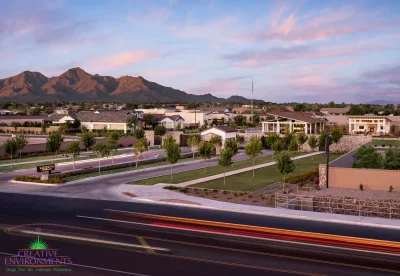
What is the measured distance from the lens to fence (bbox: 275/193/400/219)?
2761 cm

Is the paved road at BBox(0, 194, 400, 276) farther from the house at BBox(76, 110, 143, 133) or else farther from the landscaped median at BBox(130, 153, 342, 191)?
the house at BBox(76, 110, 143, 133)

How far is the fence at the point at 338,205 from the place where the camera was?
27.6 m

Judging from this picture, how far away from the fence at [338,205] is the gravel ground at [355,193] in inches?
88.6

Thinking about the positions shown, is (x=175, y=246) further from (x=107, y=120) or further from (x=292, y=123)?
(x=107, y=120)

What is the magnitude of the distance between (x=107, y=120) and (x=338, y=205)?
7023 centimetres

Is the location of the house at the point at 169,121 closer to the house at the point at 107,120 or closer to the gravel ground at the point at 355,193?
the house at the point at 107,120

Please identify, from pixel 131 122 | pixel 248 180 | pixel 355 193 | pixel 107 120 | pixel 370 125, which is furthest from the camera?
pixel 107 120

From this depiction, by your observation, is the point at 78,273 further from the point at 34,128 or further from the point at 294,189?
the point at 34,128

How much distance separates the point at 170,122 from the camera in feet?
340

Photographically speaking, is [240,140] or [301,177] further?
[240,140]

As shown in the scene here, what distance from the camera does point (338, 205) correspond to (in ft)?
95.7

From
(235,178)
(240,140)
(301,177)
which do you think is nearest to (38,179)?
(235,178)

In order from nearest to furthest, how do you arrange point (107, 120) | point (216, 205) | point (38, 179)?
point (216, 205), point (38, 179), point (107, 120)

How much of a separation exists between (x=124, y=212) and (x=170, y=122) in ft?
258
